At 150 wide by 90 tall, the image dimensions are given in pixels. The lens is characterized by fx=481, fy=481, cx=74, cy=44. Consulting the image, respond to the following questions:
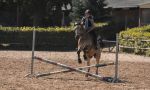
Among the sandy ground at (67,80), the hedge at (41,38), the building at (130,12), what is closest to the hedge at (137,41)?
the hedge at (41,38)

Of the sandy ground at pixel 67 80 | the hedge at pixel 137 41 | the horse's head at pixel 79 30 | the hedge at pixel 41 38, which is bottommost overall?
the hedge at pixel 41 38

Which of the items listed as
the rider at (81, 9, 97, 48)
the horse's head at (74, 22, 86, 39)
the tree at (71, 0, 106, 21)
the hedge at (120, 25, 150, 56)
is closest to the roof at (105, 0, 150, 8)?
the tree at (71, 0, 106, 21)

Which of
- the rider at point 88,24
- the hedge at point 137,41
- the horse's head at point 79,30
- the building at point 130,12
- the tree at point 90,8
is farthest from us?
the tree at point 90,8

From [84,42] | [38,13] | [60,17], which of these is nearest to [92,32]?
[84,42]

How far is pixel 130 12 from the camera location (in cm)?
4750

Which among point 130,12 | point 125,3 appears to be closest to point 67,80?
point 125,3

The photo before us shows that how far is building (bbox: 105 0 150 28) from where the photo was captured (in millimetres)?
43781

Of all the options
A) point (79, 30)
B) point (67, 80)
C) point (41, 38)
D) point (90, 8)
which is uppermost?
point (79, 30)

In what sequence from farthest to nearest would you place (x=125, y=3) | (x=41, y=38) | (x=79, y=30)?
(x=125, y=3) < (x=41, y=38) < (x=79, y=30)

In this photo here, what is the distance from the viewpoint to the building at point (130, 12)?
144 feet

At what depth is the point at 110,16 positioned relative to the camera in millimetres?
47250

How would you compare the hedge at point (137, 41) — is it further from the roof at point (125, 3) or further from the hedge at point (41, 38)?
the roof at point (125, 3)

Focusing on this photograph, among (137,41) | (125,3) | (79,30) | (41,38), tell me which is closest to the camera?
(79,30)

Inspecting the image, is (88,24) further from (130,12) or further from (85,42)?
(130,12)
